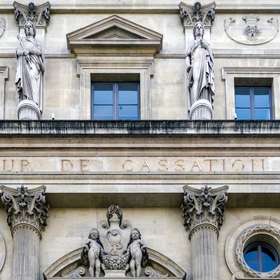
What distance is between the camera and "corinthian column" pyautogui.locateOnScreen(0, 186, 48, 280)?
39188 millimetres

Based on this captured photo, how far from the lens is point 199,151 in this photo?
4012cm

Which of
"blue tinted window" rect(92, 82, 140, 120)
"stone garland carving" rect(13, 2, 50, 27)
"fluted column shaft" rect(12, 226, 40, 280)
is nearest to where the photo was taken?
"fluted column shaft" rect(12, 226, 40, 280)

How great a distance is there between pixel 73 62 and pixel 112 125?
3.01 m

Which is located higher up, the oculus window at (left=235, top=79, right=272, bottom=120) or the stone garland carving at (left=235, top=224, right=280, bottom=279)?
the oculus window at (left=235, top=79, right=272, bottom=120)

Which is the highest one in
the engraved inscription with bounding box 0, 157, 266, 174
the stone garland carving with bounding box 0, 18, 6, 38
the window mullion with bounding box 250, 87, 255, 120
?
the stone garland carving with bounding box 0, 18, 6, 38

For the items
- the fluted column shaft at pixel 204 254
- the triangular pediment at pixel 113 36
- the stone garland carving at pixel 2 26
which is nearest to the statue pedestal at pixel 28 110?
the triangular pediment at pixel 113 36

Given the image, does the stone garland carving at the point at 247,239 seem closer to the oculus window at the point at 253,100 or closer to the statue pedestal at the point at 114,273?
the statue pedestal at the point at 114,273

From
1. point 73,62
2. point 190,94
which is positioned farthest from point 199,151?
point 73,62

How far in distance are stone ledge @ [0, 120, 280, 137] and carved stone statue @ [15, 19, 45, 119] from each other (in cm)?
73

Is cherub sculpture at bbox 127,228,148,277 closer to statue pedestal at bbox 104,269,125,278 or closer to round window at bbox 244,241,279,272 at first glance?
statue pedestal at bbox 104,269,125,278

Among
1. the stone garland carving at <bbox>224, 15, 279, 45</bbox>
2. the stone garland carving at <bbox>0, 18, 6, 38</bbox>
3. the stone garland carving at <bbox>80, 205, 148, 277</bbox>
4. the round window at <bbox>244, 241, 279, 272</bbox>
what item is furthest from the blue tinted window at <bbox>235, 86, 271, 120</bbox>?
the stone garland carving at <bbox>0, 18, 6, 38</bbox>

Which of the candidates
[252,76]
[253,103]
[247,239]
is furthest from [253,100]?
[247,239]

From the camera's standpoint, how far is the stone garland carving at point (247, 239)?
1544 inches

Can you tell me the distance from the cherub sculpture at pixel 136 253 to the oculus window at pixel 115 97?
378cm
